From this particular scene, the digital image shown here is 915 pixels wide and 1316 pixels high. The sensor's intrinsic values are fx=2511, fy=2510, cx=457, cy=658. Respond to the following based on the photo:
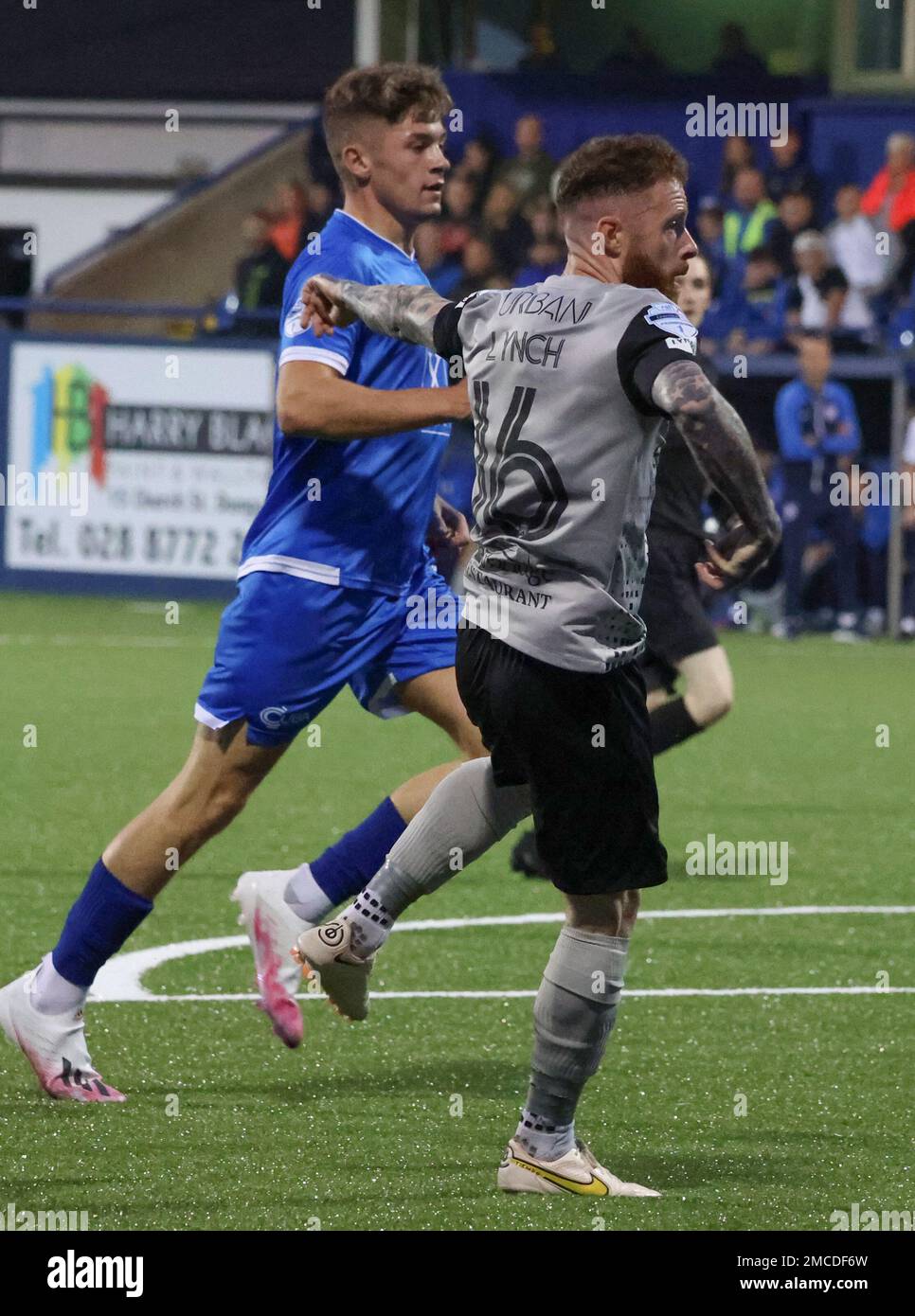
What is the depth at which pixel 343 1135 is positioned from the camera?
16.3 ft

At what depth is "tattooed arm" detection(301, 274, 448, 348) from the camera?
187 inches

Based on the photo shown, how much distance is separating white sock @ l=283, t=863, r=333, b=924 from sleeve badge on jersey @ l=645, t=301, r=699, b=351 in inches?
71.9

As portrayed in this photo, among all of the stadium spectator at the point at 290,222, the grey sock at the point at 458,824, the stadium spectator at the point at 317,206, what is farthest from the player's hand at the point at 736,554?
the stadium spectator at the point at 290,222

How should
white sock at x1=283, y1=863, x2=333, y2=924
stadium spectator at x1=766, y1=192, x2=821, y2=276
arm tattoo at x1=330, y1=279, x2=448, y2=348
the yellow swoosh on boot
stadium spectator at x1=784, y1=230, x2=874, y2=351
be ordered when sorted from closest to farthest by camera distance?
the yellow swoosh on boot → arm tattoo at x1=330, y1=279, x2=448, y2=348 → white sock at x1=283, y1=863, x2=333, y2=924 → stadium spectator at x1=784, y1=230, x2=874, y2=351 → stadium spectator at x1=766, y1=192, x2=821, y2=276

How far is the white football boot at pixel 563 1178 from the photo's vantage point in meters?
4.50

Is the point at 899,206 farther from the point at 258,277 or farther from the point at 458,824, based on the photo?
the point at 458,824

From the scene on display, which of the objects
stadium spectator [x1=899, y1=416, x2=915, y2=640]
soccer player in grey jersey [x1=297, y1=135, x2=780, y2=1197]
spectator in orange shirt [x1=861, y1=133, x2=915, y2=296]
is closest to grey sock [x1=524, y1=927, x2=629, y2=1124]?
soccer player in grey jersey [x1=297, y1=135, x2=780, y2=1197]

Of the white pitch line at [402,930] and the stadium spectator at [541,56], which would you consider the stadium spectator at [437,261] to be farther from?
the white pitch line at [402,930]

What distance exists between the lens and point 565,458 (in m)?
4.41

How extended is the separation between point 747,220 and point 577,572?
1625 cm

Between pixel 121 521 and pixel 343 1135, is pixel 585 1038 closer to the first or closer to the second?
pixel 343 1135

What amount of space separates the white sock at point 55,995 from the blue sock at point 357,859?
Result: 61cm

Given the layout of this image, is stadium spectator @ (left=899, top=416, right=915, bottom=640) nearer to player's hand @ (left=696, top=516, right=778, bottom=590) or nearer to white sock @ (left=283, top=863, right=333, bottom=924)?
white sock @ (left=283, top=863, right=333, bottom=924)

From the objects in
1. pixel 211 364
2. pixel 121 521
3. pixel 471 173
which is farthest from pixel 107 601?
pixel 471 173
